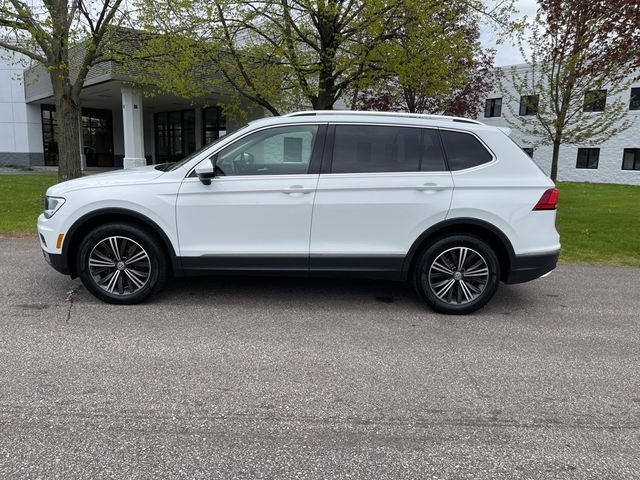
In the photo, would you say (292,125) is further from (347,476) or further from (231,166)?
(347,476)

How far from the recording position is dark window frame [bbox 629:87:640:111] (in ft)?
99.5

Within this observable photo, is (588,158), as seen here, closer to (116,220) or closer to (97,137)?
(97,137)

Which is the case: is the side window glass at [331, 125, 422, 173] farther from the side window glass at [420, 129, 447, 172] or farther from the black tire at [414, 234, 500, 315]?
the black tire at [414, 234, 500, 315]

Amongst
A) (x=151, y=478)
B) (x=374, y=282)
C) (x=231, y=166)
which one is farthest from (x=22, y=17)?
(x=151, y=478)

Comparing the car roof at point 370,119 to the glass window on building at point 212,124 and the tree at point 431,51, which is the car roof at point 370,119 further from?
the glass window on building at point 212,124

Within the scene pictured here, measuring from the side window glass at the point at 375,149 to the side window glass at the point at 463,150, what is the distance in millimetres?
306

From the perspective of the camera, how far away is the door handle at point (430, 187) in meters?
4.85

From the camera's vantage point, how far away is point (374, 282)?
620 centimetres

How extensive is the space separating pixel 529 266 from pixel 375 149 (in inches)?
76.7

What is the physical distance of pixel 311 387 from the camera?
11.3 feet

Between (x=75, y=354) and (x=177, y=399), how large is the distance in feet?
3.79

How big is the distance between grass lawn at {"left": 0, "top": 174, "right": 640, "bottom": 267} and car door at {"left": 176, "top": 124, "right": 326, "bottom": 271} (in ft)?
16.0

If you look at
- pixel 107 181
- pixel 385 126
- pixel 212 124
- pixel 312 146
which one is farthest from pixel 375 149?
pixel 212 124

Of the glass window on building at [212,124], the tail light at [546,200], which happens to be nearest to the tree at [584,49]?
the tail light at [546,200]
